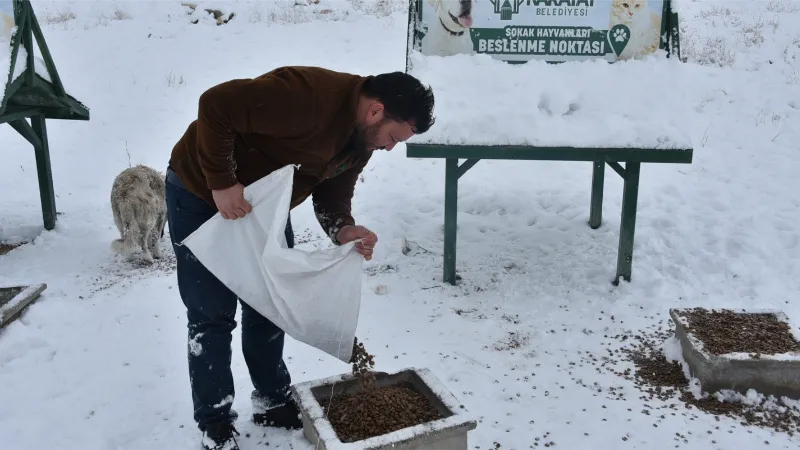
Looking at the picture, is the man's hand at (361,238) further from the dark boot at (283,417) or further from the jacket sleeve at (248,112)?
the dark boot at (283,417)

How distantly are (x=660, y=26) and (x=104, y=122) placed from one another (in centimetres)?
756

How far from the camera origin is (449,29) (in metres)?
4.80

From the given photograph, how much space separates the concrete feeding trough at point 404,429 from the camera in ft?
7.61

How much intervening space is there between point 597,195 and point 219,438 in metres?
4.07

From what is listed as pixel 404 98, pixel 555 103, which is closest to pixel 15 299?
pixel 404 98

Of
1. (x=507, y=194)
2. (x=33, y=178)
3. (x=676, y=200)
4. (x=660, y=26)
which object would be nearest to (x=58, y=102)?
(x=33, y=178)

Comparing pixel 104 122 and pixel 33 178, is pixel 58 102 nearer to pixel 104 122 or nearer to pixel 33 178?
pixel 33 178

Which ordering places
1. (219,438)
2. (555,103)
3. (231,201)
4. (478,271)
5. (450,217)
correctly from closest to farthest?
(231,201) → (219,438) → (555,103) → (450,217) → (478,271)

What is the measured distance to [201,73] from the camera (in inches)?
401

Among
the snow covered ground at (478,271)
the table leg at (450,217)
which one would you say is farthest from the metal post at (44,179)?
the table leg at (450,217)

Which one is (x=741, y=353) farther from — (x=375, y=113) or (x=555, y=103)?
(x=375, y=113)

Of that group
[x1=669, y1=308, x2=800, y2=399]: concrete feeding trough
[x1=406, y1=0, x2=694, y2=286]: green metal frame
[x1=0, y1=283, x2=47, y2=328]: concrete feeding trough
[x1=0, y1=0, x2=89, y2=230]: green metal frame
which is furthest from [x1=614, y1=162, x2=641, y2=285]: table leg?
[x1=0, y1=0, x2=89, y2=230]: green metal frame

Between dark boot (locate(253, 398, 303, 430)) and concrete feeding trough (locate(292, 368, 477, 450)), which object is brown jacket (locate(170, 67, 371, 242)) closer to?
concrete feeding trough (locate(292, 368, 477, 450))

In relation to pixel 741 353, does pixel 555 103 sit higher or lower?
higher
